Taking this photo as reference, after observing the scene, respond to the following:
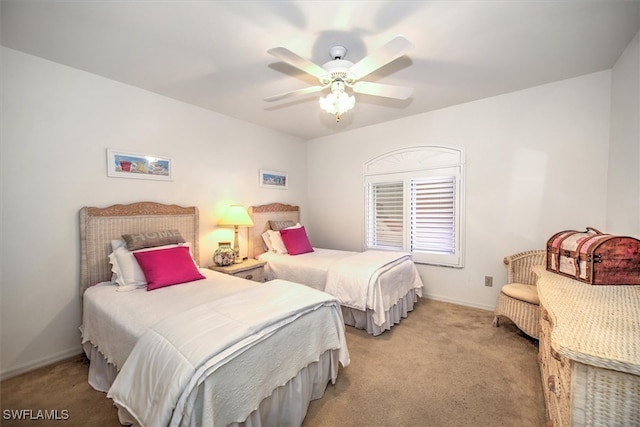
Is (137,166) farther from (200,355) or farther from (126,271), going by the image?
(200,355)

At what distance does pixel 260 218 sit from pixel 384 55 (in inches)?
120

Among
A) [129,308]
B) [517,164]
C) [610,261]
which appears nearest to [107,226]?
[129,308]

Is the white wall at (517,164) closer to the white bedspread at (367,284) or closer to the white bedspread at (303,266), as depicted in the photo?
the white bedspread at (367,284)

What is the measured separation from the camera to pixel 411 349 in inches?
96.3

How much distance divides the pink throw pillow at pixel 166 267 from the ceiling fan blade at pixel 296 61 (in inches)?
78.9

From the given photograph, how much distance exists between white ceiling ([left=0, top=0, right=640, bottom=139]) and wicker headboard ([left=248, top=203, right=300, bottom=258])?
1788mm

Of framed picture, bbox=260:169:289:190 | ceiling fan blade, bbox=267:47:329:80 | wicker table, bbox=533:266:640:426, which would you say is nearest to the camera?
wicker table, bbox=533:266:640:426

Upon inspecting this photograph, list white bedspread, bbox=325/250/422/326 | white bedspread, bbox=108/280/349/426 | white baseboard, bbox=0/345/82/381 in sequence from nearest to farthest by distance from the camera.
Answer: white bedspread, bbox=108/280/349/426 → white baseboard, bbox=0/345/82/381 → white bedspread, bbox=325/250/422/326

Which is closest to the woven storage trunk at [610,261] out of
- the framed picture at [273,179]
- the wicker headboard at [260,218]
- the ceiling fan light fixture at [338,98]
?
the ceiling fan light fixture at [338,98]

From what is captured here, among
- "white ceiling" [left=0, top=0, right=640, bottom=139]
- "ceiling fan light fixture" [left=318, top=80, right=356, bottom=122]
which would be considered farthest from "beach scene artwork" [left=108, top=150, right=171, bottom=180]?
"ceiling fan light fixture" [left=318, top=80, right=356, bottom=122]

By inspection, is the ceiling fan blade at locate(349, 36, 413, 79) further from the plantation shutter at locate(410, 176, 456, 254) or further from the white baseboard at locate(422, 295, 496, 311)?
the white baseboard at locate(422, 295, 496, 311)

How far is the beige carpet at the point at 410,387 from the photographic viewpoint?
166cm

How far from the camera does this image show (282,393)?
5.12 ft

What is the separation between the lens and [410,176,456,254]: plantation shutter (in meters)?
3.54
